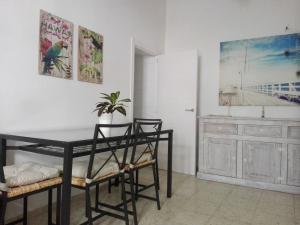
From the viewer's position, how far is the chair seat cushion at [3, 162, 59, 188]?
58.7 inches

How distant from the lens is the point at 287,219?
2352 mm

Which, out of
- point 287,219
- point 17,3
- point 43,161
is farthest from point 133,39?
point 287,219

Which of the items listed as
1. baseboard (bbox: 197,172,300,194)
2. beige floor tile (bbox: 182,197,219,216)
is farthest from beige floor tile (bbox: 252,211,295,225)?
baseboard (bbox: 197,172,300,194)

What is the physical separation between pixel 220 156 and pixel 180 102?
3.46 ft

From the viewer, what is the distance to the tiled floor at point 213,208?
2.26 metres

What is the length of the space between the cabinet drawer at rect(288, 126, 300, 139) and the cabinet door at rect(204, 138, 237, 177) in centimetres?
68

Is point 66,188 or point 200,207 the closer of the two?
point 66,188

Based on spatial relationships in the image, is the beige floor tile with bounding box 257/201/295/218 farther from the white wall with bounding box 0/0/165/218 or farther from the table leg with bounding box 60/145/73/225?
the white wall with bounding box 0/0/165/218

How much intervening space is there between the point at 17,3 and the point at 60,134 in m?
1.21

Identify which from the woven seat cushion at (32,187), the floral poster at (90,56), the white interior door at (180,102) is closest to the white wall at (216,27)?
the white interior door at (180,102)

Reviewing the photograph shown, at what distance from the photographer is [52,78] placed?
96.2 inches

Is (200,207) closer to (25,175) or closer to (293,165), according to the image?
(293,165)

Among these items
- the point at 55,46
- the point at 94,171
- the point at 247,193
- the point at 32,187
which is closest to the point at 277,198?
the point at 247,193

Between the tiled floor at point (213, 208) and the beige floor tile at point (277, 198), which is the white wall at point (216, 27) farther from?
the tiled floor at point (213, 208)
